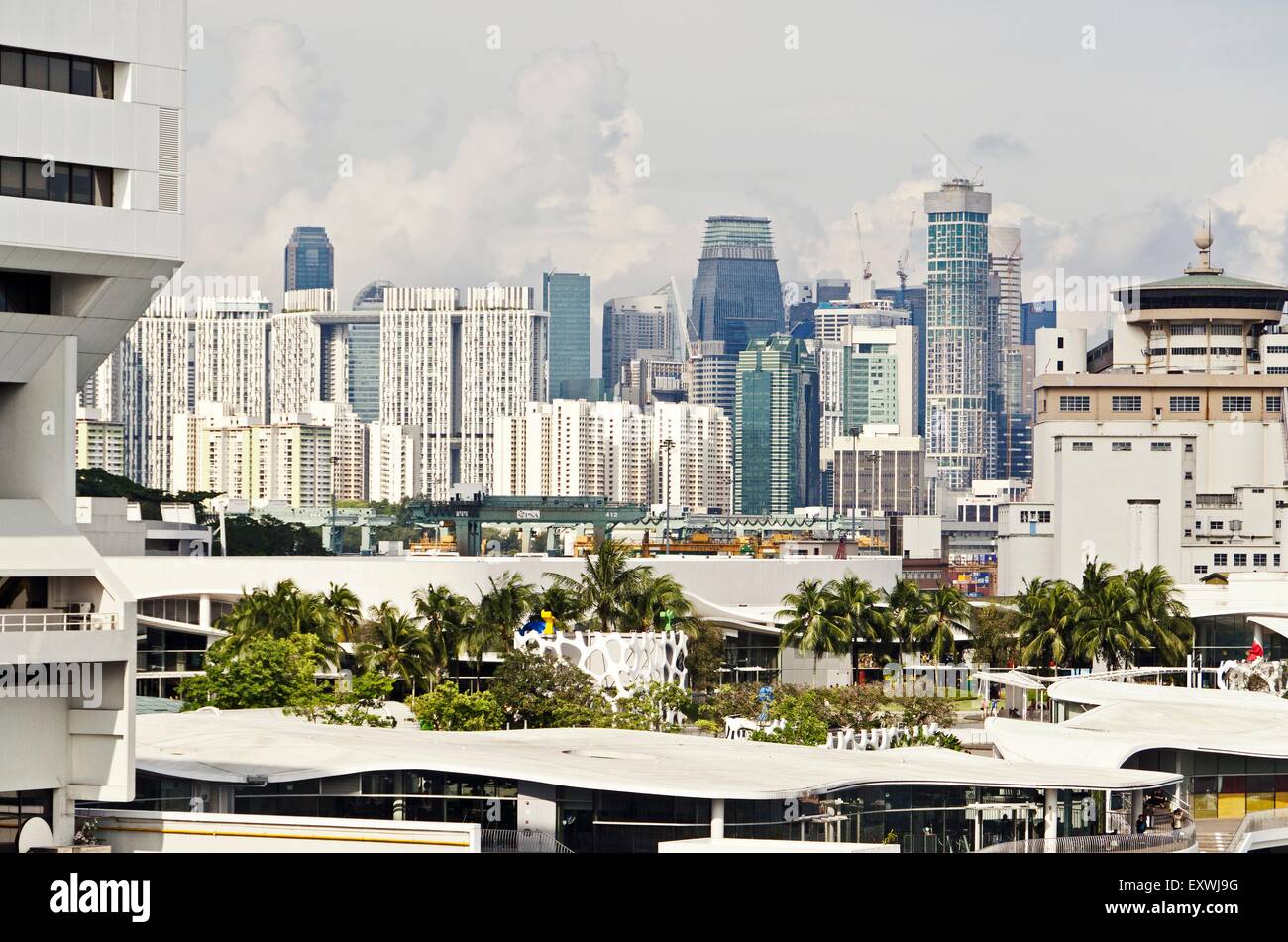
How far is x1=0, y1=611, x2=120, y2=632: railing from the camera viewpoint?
51.7m

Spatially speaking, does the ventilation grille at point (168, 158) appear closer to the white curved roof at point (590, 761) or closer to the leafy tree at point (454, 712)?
the white curved roof at point (590, 761)

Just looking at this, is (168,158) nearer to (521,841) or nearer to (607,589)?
(521,841)

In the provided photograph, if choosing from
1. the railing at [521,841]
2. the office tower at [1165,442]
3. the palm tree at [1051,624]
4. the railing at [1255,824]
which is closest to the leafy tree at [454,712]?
the railing at [521,841]

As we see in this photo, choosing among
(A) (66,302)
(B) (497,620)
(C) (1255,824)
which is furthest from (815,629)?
(A) (66,302)

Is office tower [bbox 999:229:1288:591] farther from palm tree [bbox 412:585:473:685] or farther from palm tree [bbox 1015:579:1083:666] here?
palm tree [bbox 412:585:473:685]

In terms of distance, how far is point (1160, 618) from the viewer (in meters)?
111

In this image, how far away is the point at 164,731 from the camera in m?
63.1

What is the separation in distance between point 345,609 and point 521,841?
48131 millimetres

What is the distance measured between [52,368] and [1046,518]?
135269 millimetres

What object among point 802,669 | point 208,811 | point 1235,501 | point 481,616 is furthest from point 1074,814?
point 1235,501

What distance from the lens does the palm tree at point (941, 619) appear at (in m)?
105

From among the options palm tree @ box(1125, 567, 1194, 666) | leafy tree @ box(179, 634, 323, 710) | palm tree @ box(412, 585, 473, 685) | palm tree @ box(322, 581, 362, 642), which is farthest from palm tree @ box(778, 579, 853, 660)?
leafy tree @ box(179, 634, 323, 710)
